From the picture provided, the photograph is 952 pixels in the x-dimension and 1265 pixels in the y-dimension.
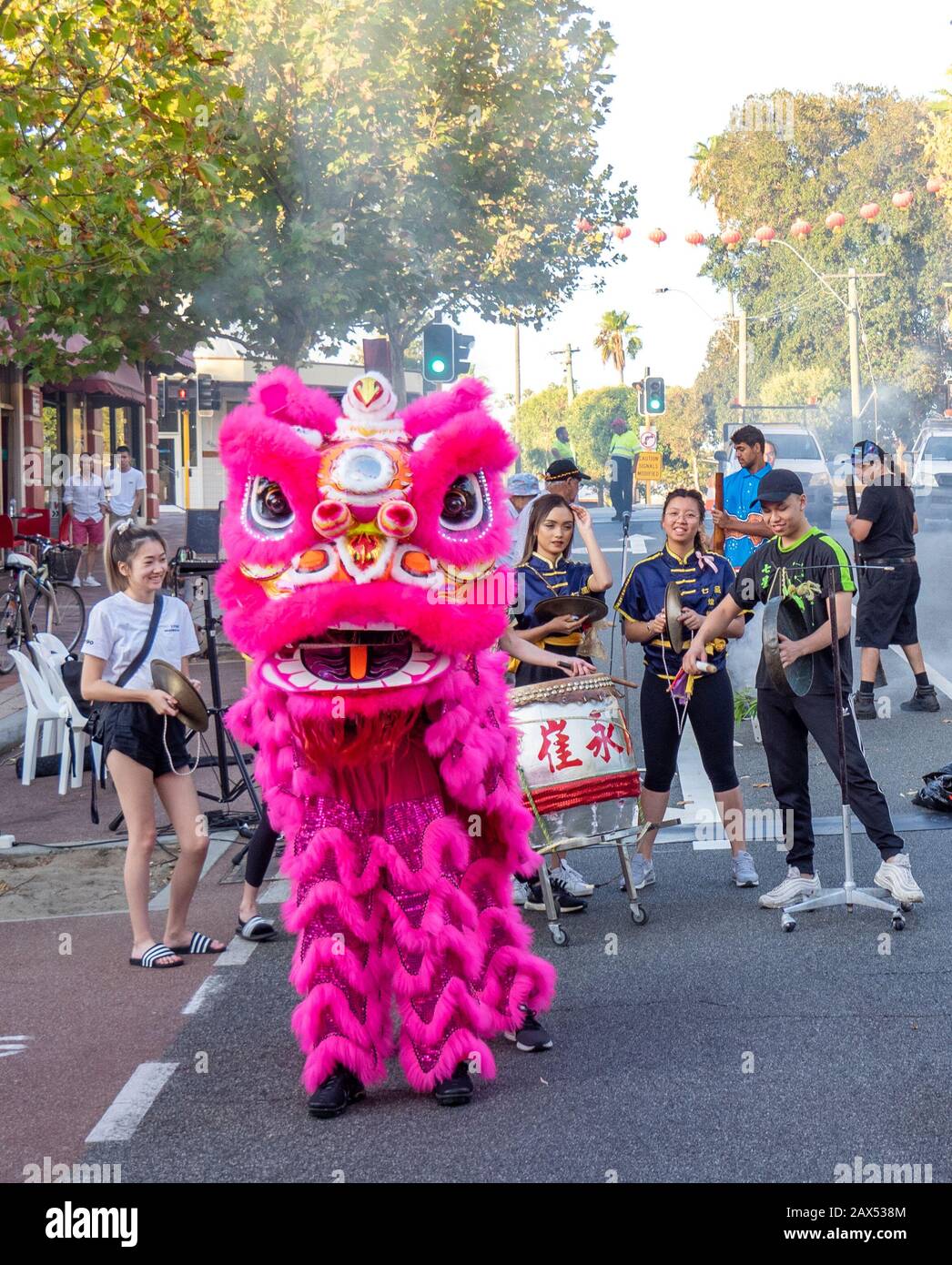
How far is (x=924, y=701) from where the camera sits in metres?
11.7

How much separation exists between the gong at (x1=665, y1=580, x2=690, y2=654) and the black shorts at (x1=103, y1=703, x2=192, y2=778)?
2.17 metres

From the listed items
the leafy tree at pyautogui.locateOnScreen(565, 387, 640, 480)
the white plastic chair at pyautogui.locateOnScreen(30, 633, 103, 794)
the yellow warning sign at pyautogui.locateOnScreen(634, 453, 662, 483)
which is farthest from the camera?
the leafy tree at pyautogui.locateOnScreen(565, 387, 640, 480)

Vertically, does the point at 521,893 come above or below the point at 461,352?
below

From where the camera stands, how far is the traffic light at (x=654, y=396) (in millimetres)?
32562

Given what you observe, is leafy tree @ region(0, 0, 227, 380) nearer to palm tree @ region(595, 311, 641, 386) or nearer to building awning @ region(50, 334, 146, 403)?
building awning @ region(50, 334, 146, 403)

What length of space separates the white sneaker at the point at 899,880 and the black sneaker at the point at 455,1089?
8.18 feet

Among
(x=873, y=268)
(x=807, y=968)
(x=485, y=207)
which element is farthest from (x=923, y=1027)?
(x=873, y=268)

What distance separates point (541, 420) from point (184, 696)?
9798cm

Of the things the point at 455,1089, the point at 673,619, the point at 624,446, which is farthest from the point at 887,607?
the point at 624,446

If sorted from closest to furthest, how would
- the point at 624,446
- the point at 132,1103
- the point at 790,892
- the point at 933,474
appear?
the point at 132,1103
the point at 790,892
the point at 933,474
the point at 624,446

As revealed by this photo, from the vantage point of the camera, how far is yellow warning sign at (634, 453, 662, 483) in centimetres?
3344

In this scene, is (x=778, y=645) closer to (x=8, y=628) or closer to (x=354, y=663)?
(x=354, y=663)

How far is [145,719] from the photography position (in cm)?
639

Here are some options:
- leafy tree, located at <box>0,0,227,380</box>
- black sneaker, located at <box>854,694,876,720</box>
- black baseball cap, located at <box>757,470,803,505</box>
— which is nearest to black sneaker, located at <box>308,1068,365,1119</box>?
black baseball cap, located at <box>757,470,803,505</box>
